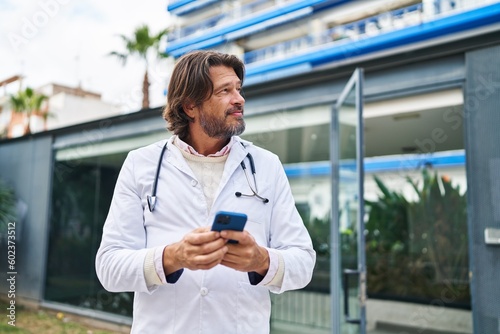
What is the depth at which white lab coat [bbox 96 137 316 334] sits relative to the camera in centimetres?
104

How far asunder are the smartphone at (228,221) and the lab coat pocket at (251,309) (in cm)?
24

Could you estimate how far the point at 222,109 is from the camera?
1.17m

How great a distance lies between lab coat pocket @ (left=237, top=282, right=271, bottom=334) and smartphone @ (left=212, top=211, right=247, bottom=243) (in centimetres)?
24

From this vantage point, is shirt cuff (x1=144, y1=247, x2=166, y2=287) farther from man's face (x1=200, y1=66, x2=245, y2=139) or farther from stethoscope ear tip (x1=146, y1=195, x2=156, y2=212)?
man's face (x1=200, y1=66, x2=245, y2=139)

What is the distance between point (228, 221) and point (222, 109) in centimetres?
38

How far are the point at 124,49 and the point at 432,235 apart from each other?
11.0 metres

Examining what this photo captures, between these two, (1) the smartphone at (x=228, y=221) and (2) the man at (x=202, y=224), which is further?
(2) the man at (x=202, y=224)

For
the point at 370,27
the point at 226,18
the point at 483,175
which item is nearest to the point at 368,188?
the point at 483,175

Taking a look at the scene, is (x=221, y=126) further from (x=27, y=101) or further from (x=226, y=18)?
(x=226, y=18)

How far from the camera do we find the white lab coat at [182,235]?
1.04 m

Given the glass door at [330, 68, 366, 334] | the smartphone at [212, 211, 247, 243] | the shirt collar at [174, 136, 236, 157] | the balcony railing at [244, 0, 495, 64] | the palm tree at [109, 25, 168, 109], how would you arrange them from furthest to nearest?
1. the palm tree at [109, 25, 168, 109]
2. the balcony railing at [244, 0, 495, 64]
3. the glass door at [330, 68, 366, 334]
4. the shirt collar at [174, 136, 236, 157]
5. the smartphone at [212, 211, 247, 243]

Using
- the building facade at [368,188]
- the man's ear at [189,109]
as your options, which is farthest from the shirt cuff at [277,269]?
the building facade at [368,188]

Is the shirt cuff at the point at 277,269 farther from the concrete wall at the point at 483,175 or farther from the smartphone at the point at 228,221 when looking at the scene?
the concrete wall at the point at 483,175

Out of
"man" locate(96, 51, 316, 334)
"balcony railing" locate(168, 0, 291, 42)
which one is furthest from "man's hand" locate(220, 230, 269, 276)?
"balcony railing" locate(168, 0, 291, 42)
